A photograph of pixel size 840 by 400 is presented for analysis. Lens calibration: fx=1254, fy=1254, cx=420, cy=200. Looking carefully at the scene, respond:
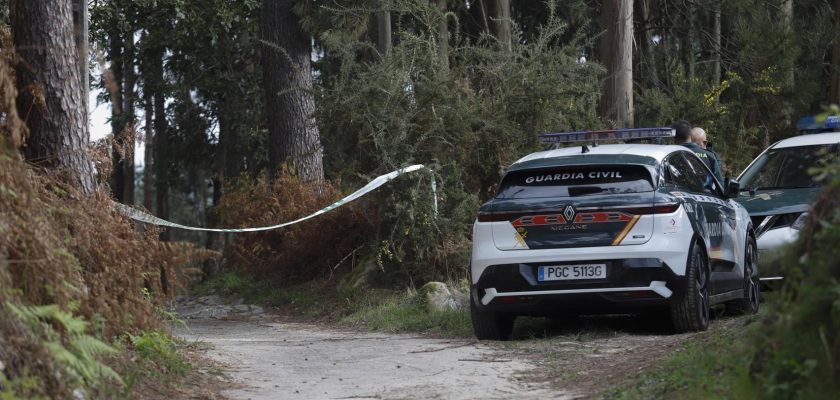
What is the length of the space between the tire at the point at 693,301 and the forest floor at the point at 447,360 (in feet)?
0.54

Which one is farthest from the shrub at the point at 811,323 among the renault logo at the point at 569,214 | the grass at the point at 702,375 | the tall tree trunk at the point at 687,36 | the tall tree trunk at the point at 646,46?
the tall tree trunk at the point at 687,36

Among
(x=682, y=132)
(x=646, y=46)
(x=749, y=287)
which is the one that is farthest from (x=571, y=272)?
(x=646, y=46)

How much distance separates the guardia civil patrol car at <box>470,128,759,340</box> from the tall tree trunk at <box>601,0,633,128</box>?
28.7 feet

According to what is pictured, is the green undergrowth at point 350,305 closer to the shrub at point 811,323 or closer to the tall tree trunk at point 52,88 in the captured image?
the tall tree trunk at point 52,88

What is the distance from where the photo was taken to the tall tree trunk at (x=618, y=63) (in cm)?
2031

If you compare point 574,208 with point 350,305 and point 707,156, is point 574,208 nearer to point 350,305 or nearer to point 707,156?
point 707,156

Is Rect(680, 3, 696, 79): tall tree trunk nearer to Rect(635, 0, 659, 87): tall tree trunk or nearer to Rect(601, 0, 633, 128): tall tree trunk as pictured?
Answer: Rect(635, 0, 659, 87): tall tree trunk

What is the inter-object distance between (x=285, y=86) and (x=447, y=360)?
38.4 feet

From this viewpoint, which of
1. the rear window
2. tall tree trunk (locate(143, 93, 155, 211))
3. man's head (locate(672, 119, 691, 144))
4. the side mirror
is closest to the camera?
the rear window

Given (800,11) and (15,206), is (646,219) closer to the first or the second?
(15,206)

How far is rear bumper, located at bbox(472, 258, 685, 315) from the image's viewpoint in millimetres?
10695

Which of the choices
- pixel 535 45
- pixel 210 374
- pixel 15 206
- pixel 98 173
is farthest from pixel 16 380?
pixel 535 45

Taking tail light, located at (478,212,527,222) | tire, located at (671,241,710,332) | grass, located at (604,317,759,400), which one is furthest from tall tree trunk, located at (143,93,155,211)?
grass, located at (604,317,759,400)

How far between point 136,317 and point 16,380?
8.54 ft
